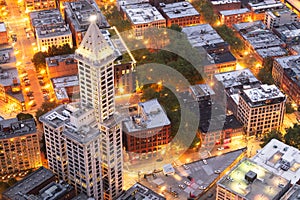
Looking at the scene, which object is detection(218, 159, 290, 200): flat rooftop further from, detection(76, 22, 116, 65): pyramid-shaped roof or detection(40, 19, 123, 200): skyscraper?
detection(76, 22, 116, 65): pyramid-shaped roof

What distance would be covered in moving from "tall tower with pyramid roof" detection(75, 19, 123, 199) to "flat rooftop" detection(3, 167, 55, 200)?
20570 mm

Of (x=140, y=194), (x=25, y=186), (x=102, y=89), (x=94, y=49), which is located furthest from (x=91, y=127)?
(x=25, y=186)

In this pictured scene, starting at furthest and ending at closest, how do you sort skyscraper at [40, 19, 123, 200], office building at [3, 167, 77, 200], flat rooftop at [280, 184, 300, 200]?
office building at [3, 167, 77, 200] → flat rooftop at [280, 184, 300, 200] → skyscraper at [40, 19, 123, 200]

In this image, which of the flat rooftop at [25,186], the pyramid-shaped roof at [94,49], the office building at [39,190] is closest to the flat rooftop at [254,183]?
the office building at [39,190]

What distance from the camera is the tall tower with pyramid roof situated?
582 ft

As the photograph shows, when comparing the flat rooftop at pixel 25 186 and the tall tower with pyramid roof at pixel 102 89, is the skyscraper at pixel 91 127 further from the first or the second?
the flat rooftop at pixel 25 186

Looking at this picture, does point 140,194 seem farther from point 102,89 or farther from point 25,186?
point 25,186

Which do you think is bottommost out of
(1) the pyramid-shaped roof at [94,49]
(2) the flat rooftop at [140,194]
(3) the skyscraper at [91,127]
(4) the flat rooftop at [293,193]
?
(2) the flat rooftop at [140,194]

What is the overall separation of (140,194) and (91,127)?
93.4 feet

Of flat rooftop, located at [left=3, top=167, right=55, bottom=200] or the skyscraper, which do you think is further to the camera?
flat rooftop, located at [left=3, top=167, right=55, bottom=200]

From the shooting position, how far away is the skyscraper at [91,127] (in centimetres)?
17875

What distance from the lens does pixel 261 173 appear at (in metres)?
194

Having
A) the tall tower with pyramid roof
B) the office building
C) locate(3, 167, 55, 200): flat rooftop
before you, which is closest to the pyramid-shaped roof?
the tall tower with pyramid roof

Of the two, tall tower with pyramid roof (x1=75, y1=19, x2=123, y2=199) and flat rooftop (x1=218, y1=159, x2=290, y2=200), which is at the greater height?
tall tower with pyramid roof (x1=75, y1=19, x2=123, y2=199)
